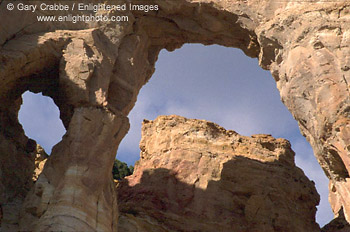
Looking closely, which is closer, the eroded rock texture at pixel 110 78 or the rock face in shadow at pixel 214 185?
the eroded rock texture at pixel 110 78

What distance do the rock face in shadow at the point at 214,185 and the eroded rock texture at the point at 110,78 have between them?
433 centimetres

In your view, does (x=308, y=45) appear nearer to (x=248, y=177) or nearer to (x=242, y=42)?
(x=242, y=42)

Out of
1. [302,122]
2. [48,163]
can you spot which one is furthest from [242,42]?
[48,163]

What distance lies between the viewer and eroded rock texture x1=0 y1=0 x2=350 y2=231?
476 inches

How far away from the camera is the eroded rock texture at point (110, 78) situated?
12094 millimetres

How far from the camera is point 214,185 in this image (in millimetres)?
19719

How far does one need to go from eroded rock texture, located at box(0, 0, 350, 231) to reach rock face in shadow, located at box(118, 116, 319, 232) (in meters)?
4.33

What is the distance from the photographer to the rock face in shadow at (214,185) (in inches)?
725

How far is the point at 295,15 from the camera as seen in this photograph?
14.0 m

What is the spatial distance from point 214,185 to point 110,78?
7.14 metres

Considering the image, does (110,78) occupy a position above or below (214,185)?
above

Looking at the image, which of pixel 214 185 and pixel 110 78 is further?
pixel 214 185

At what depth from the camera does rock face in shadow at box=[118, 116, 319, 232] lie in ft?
60.4

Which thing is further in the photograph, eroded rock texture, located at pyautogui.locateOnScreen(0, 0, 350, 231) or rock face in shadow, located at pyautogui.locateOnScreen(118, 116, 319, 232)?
rock face in shadow, located at pyautogui.locateOnScreen(118, 116, 319, 232)
